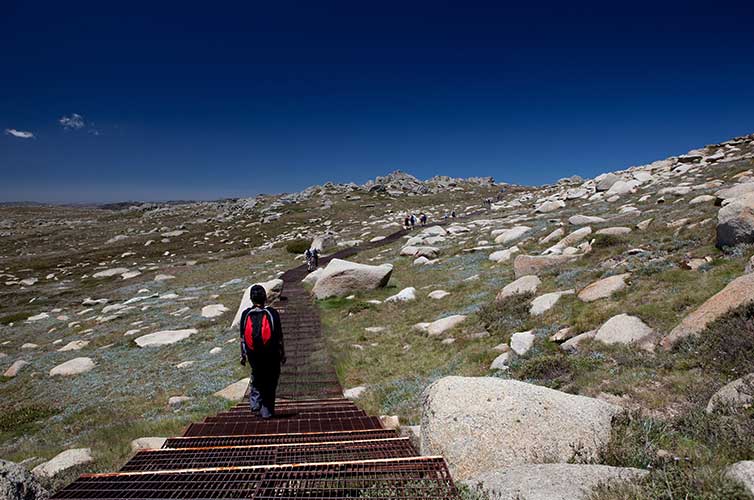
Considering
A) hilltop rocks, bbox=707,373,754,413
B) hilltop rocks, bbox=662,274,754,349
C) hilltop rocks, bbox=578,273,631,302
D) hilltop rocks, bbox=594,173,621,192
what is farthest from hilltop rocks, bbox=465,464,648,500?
hilltop rocks, bbox=594,173,621,192

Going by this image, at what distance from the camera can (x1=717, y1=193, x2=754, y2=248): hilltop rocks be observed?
1127cm

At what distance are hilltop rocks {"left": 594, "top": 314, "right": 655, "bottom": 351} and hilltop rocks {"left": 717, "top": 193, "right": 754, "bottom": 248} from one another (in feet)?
17.0

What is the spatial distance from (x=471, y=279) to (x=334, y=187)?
11858 centimetres

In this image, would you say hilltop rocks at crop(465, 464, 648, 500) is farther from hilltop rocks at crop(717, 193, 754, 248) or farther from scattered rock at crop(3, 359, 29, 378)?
scattered rock at crop(3, 359, 29, 378)

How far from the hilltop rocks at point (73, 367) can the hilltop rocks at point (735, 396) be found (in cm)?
2111

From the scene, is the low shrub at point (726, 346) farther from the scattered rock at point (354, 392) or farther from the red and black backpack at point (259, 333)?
the red and black backpack at point (259, 333)

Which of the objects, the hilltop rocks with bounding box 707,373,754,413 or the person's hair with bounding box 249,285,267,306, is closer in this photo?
the hilltop rocks with bounding box 707,373,754,413

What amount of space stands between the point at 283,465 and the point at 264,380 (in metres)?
4.23

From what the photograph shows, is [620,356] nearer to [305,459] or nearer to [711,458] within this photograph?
[711,458]

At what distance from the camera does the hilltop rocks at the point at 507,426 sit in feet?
17.8

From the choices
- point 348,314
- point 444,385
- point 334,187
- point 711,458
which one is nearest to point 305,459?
point 444,385

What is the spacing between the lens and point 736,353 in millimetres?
6809

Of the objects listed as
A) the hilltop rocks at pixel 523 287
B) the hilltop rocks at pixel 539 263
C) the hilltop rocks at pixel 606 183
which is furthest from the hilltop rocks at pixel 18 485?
the hilltop rocks at pixel 606 183

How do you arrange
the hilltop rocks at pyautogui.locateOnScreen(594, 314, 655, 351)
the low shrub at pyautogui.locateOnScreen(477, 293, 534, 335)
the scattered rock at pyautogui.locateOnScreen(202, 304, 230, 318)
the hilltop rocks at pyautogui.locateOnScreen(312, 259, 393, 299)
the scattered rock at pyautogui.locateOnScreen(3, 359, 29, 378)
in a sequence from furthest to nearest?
the hilltop rocks at pyautogui.locateOnScreen(312, 259, 393, 299)
the scattered rock at pyautogui.locateOnScreen(202, 304, 230, 318)
the scattered rock at pyautogui.locateOnScreen(3, 359, 29, 378)
the low shrub at pyautogui.locateOnScreen(477, 293, 534, 335)
the hilltop rocks at pyautogui.locateOnScreen(594, 314, 655, 351)
